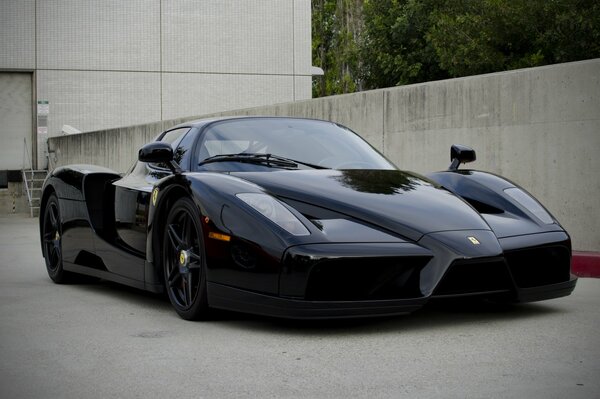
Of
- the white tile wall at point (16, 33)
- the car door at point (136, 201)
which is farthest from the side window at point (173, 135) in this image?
the white tile wall at point (16, 33)

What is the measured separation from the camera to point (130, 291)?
7531 millimetres

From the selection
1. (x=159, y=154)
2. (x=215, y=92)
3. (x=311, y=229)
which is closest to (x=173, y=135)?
(x=159, y=154)

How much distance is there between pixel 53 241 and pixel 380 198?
12.1 feet

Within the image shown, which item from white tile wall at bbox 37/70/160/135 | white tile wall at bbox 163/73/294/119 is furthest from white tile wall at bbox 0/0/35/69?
white tile wall at bbox 163/73/294/119

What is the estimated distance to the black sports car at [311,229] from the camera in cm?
509

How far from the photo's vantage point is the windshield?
6395 mm

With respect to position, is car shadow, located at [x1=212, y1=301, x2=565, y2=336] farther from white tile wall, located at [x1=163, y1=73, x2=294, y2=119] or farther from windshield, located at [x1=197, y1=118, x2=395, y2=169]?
white tile wall, located at [x1=163, y1=73, x2=294, y2=119]

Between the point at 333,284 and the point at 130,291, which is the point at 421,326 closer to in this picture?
the point at 333,284

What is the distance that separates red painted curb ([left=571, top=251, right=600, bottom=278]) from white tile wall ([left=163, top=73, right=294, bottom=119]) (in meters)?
23.1

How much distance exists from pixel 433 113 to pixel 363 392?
7.50 metres

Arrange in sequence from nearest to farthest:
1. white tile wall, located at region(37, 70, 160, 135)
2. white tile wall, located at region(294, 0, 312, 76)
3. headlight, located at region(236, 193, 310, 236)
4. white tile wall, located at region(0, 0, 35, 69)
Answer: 1. headlight, located at region(236, 193, 310, 236)
2. white tile wall, located at region(0, 0, 35, 69)
3. white tile wall, located at region(37, 70, 160, 135)
4. white tile wall, located at region(294, 0, 312, 76)

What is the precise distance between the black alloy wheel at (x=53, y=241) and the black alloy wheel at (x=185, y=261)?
87.8 inches

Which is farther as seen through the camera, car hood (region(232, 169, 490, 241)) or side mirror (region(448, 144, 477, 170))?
side mirror (region(448, 144, 477, 170))

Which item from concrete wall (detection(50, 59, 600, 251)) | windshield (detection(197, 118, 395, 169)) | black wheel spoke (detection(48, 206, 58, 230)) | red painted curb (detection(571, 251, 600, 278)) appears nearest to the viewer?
windshield (detection(197, 118, 395, 169))
